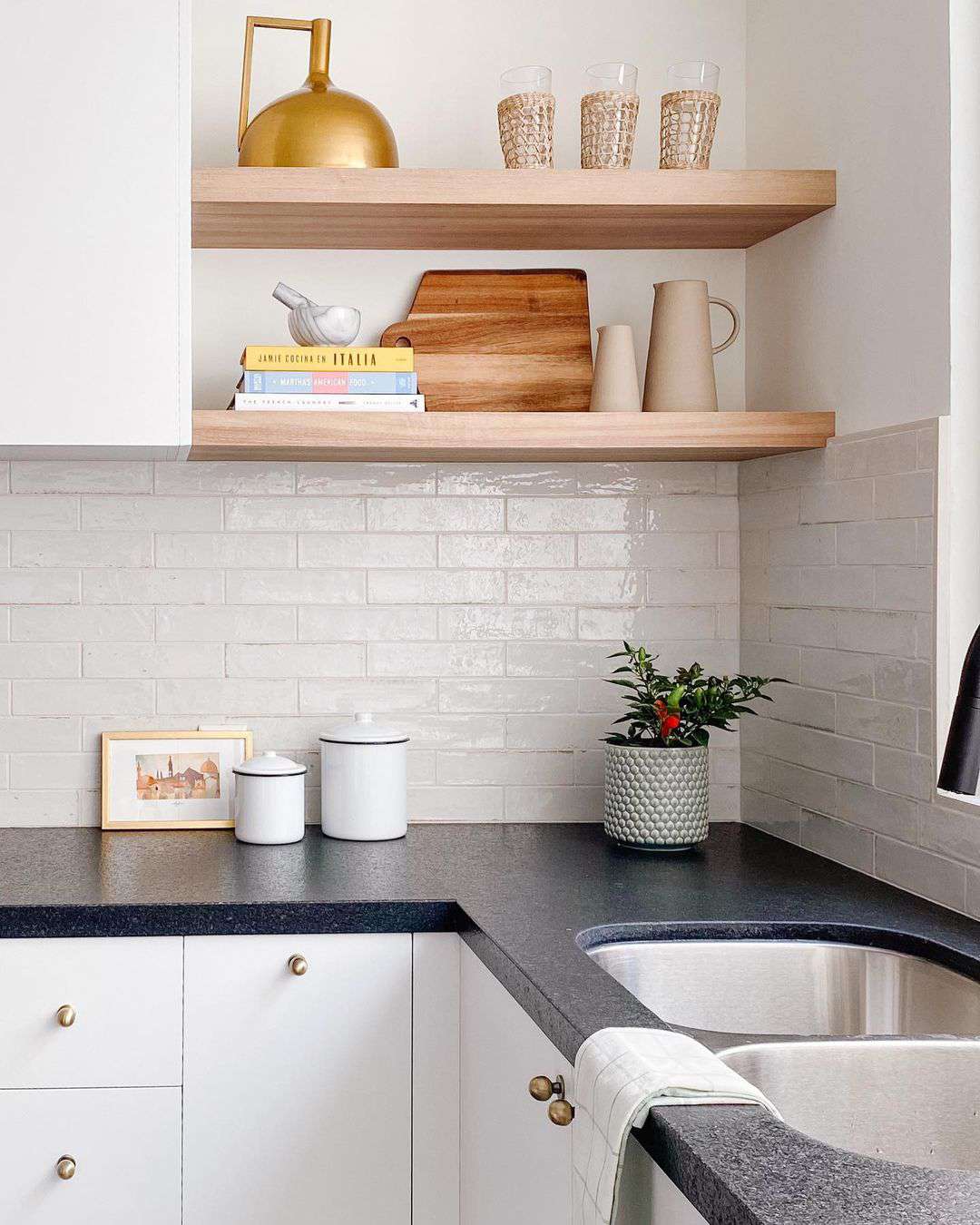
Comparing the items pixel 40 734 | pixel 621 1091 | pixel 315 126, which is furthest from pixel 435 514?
pixel 621 1091

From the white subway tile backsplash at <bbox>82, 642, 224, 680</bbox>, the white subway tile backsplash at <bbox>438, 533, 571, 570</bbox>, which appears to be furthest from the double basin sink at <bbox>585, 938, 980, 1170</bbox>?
the white subway tile backsplash at <bbox>82, 642, 224, 680</bbox>

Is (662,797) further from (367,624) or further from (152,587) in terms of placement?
(152,587)

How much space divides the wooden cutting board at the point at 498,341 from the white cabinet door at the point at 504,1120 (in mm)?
1033

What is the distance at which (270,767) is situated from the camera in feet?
7.29

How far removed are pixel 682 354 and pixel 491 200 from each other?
1.42 feet

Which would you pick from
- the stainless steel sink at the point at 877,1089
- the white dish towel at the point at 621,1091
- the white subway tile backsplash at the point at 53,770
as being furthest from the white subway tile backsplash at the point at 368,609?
the white dish towel at the point at 621,1091

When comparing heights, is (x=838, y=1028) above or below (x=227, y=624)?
below

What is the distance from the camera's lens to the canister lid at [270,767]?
2.21 meters

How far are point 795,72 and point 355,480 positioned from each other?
3.44ft

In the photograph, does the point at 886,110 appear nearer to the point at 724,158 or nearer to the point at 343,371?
the point at 724,158

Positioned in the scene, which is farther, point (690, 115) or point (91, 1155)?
point (690, 115)

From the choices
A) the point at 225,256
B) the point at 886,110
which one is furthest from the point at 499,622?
the point at 886,110

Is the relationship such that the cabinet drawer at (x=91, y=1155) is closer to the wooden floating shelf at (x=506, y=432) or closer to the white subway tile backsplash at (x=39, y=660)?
the white subway tile backsplash at (x=39, y=660)

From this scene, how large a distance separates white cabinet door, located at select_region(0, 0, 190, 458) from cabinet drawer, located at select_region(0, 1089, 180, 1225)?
94cm
